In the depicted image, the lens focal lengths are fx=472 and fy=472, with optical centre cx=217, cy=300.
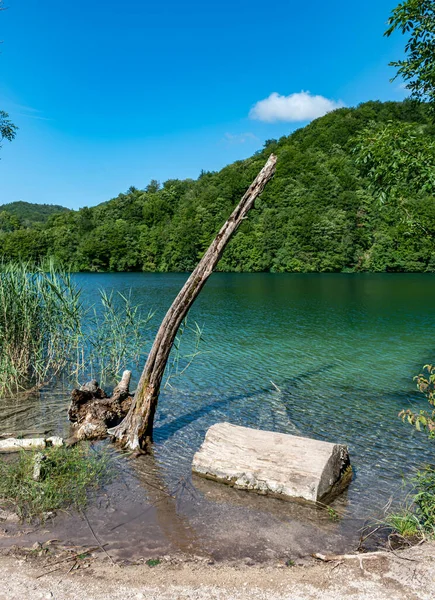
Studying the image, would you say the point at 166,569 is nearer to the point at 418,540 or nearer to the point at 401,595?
the point at 401,595

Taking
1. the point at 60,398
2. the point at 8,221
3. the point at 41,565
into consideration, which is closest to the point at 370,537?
the point at 41,565

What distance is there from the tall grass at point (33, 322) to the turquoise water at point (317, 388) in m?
2.72

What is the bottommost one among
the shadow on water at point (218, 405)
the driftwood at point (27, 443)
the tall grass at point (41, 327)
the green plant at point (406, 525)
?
the shadow on water at point (218, 405)

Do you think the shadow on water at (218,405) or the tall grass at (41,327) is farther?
the tall grass at (41,327)

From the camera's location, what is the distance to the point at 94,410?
321 inches

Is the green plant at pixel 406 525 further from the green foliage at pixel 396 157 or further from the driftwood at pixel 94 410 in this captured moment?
the green foliage at pixel 396 157


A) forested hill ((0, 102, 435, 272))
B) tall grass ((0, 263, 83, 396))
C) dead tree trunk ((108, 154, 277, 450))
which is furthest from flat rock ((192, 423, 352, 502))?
forested hill ((0, 102, 435, 272))

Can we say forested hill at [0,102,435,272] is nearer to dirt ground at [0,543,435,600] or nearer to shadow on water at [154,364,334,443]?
shadow on water at [154,364,334,443]

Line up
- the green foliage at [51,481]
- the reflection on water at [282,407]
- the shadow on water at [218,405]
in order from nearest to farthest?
the green foliage at [51,481] < the reflection on water at [282,407] < the shadow on water at [218,405]

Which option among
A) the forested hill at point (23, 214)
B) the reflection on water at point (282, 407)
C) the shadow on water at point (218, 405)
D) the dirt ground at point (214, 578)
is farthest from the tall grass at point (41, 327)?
the forested hill at point (23, 214)

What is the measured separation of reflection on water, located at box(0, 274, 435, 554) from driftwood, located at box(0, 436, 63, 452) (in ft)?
3.70

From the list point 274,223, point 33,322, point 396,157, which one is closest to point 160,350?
point 33,322

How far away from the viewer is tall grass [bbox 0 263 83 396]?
32.9ft

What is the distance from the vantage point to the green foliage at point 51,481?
5.22 metres
